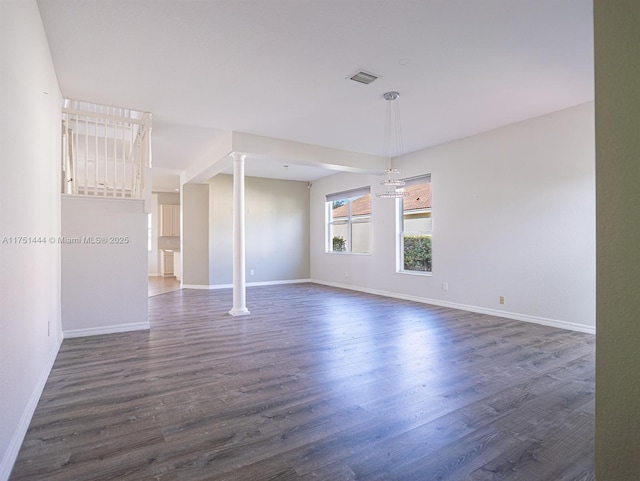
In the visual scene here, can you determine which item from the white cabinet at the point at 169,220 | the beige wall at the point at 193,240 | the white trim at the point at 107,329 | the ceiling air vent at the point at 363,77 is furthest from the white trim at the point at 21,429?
the white cabinet at the point at 169,220

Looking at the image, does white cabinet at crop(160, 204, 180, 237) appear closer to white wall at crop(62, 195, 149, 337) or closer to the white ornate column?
the white ornate column

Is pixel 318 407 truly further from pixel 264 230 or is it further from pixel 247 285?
pixel 264 230

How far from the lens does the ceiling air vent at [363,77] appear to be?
10.7 feet

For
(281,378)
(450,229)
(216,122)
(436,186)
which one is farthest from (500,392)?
(216,122)

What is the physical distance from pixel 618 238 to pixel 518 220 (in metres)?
4.25

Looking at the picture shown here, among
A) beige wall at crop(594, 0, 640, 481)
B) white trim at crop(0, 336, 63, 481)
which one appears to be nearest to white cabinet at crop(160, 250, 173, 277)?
white trim at crop(0, 336, 63, 481)

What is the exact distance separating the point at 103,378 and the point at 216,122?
332 cm

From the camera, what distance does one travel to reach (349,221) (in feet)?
26.4

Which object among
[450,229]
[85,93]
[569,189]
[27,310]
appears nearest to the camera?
[27,310]

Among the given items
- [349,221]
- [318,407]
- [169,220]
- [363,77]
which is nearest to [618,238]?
[318,407]

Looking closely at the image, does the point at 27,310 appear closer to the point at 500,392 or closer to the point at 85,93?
the point at 85,93

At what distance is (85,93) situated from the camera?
12.3ft

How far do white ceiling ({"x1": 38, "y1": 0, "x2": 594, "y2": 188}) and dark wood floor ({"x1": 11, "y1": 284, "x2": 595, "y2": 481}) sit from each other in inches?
106

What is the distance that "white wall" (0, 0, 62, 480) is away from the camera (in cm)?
160
